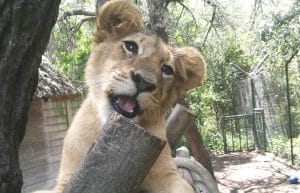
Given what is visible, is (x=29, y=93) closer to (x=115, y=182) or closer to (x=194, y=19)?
(x=115, y=182)

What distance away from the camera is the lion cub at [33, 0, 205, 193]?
8.95ft

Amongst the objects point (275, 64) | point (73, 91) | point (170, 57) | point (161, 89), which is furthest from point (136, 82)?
point (275, 64)

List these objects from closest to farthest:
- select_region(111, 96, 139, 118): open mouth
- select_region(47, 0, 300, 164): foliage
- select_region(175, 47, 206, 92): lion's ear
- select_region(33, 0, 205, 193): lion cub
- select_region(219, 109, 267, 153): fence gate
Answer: select_region(111, 96, 139, 118): open mouth
select_region(33, 0, 205, 193): lion cub
select_region(175, 47, 206, 92): lion's ear
select_region(47, 0, 300, 164): foliage
select_region(219, 109, 267, 153): fence gate

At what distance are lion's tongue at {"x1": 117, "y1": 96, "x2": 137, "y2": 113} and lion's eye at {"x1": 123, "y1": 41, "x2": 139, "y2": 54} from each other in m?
0.58

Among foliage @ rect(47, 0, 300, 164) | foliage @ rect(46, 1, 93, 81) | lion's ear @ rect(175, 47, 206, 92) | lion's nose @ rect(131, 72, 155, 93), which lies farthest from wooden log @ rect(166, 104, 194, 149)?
foliage @ rect(46, 1, 93, 81)

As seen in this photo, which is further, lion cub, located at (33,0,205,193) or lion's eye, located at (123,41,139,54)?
lion's eye, located at (123,41,139,54)

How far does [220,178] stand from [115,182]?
13.9 metres

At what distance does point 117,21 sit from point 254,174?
12682 millimetres

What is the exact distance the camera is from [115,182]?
5.61 ft

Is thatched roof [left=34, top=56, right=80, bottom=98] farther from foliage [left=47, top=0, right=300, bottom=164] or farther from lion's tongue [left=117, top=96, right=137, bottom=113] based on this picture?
lion's tongue [left=117, top=96, right=137, bottom=113]

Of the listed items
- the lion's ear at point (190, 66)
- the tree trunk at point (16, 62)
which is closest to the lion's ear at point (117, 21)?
the lion's ear at point (190, 66)

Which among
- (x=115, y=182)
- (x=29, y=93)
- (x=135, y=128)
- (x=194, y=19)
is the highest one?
(x=194, y=19)

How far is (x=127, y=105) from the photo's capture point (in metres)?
2.67

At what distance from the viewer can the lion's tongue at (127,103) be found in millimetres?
2648
